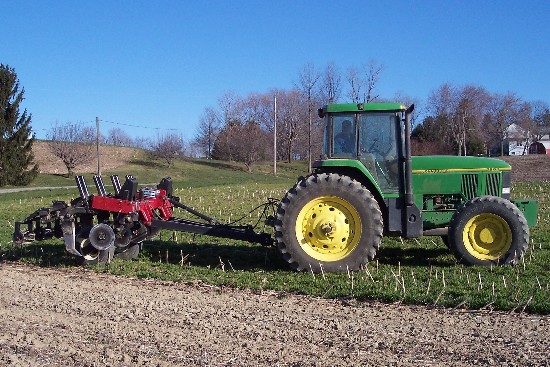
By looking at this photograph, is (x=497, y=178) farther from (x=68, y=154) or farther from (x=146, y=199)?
(x=68, y=154)

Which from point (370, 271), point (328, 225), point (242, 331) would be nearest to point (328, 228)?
A: point (328, 225)

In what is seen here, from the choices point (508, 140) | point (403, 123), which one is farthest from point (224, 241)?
point (508, 140)

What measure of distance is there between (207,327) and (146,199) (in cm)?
374

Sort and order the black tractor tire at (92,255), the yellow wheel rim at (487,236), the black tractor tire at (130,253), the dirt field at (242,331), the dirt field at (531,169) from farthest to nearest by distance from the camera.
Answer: the dirt field at (531,169) → the black tractor tire at (130,253) → the black tractor tire at (92,255) → the yellow wheel rim at (487,236) → the dirt field at (242,331)

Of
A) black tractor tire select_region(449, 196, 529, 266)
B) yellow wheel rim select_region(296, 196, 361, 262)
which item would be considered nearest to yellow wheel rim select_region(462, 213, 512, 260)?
black tractor tire select_region(449, 196, 529, 266)

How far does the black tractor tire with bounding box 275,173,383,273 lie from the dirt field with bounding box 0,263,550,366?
3.94ft

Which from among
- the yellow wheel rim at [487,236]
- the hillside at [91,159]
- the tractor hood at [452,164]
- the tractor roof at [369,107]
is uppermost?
the hillside at [91,159]

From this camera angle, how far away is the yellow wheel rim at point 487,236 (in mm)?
8406

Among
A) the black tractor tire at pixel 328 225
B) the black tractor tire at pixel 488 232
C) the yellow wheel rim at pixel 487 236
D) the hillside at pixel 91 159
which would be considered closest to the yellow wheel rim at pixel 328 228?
the black tractor tire at pixel 328 225

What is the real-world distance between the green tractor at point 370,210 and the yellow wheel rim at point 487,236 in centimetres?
1

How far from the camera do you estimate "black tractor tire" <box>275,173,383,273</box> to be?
8.16 metres

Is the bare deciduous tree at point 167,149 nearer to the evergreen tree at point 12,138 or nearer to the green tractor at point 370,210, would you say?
the evergreen tree at point 12,138

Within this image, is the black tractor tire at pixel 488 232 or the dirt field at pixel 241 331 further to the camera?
the black tractor tire at pixel 488 232

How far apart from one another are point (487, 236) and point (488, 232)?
0.06 metres
